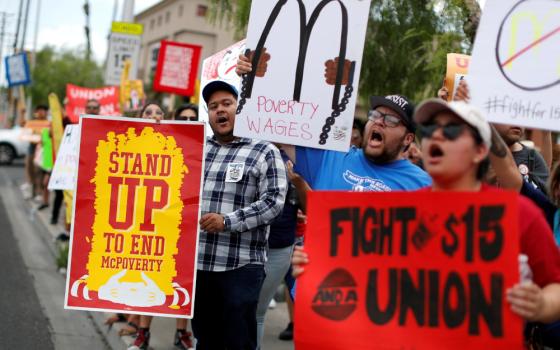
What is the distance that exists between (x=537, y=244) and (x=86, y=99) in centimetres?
1294

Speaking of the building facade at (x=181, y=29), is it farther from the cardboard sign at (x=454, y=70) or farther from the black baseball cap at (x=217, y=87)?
the cardboard sign at (x=454, y=70)

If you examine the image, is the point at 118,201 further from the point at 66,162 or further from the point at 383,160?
the point at 66,162

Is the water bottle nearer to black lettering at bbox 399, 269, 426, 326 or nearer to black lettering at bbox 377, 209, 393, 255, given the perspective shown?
black lettering at bbox 399, 269, 426, 326

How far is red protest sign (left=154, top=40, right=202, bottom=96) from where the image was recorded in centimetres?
1262

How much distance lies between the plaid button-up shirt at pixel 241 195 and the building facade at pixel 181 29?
1871 inches

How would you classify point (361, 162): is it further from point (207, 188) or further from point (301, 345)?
point (301, 345)

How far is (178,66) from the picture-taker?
12.7 metres

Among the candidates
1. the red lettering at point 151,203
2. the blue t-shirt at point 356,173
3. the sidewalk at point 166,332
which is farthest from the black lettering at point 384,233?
the sidewalk at point 166,332

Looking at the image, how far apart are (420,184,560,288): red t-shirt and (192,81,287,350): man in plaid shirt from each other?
2179 millimetres

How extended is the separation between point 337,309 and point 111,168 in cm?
242

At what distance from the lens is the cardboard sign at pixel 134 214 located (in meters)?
5.11

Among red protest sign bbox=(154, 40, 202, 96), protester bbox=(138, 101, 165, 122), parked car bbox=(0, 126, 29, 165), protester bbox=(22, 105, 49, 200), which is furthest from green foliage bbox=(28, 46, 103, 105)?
protester bbox=(138, 101, 165, 122)

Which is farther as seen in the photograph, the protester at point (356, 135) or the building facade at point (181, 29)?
the building facade at point (181, 29)

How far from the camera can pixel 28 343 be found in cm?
709
